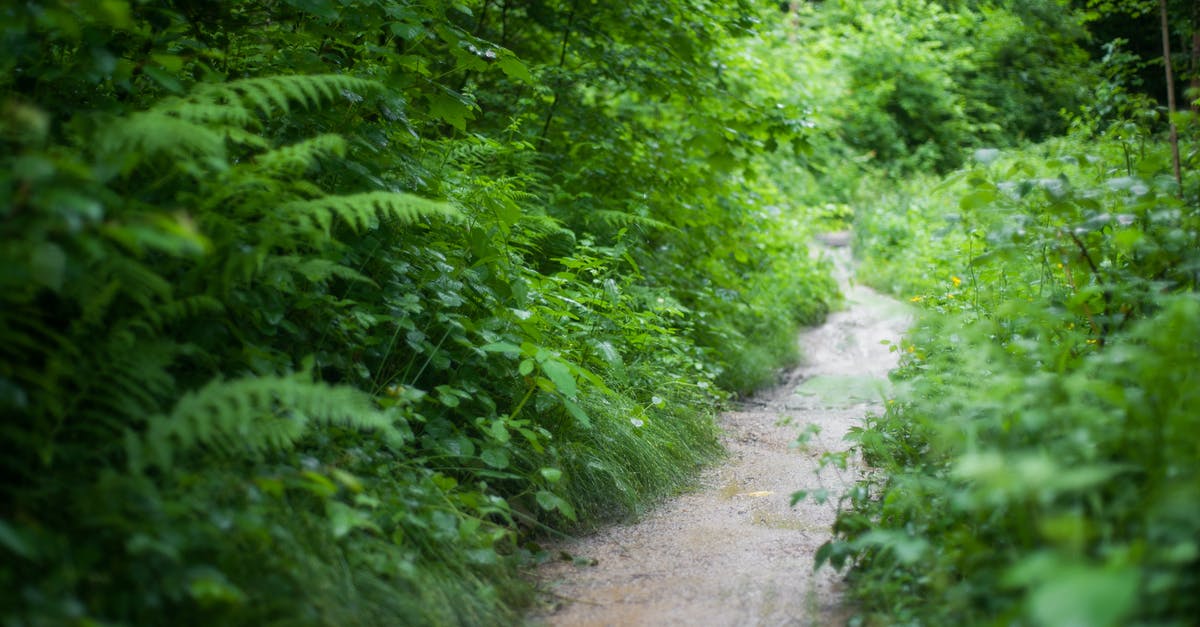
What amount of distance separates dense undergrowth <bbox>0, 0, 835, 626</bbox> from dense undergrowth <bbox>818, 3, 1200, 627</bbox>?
1.25m

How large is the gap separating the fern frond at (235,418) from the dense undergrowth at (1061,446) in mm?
1537

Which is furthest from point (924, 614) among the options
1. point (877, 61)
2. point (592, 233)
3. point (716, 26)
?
point (877, 61)

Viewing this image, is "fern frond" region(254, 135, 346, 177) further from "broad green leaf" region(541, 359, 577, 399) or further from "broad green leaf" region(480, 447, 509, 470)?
"broad green leaf" region(480, 447, 509, 470)

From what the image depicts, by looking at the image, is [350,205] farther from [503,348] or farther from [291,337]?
[503,348]

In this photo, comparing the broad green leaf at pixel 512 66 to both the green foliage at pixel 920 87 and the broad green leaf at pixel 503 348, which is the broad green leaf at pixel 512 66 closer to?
the broad green leaf at pixel 503 348

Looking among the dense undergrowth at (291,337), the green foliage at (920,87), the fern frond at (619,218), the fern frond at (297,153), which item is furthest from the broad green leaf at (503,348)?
the green foliage at (920,87)

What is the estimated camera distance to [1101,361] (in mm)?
2207

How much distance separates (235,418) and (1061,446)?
207cm

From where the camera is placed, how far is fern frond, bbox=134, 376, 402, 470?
192 centimetres

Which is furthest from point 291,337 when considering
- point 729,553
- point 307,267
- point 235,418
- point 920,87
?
point 920,87

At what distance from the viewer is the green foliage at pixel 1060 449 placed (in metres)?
1.60

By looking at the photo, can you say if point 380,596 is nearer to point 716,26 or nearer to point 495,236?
point 495,236

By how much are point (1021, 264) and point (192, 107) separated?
376 centimetres

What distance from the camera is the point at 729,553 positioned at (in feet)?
10.5
